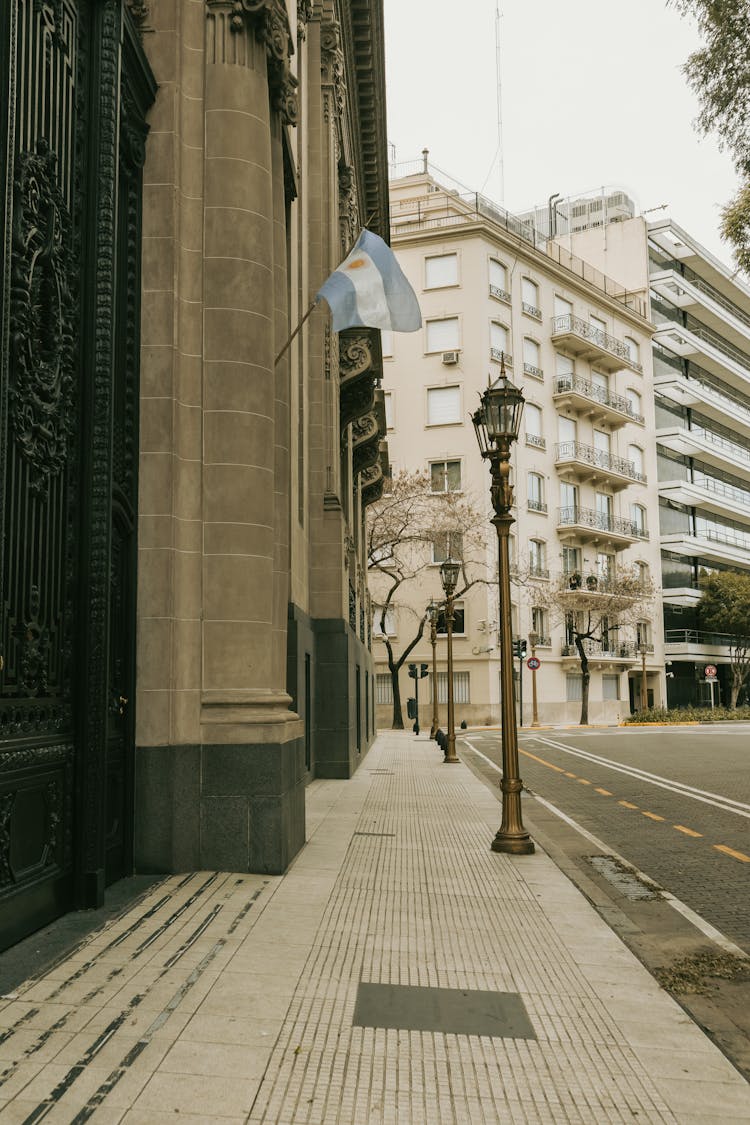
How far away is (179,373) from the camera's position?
8516 millimetres

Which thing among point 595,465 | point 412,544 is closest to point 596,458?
point 595,465

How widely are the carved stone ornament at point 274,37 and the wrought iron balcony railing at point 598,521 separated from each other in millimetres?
47769

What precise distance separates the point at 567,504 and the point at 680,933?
52296 millimetres

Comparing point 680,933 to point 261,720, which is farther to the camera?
Result: point 261,720

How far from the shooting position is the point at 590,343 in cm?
5962

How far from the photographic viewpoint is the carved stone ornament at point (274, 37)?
8.97 meters

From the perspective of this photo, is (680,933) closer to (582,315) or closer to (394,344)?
(394,344)

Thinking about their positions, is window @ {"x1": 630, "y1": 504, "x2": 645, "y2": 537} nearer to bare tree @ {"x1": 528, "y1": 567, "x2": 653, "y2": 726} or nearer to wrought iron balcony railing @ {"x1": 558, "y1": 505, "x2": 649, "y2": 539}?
wrought iron balcony railing @ {"x1": 558, "y1": 505, "x2": 649, "y2": 539}

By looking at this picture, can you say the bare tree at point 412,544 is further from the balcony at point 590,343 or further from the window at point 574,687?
the balcony at point 590,343

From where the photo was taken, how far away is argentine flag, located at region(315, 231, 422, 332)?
9.74m

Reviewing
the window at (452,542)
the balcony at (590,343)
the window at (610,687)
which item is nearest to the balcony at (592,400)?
the balcony at (590,343)

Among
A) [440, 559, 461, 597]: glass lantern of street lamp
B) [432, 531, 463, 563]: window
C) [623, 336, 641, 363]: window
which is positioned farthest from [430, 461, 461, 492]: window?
[440, 559, 461, 597]: glass lantern of street lamp

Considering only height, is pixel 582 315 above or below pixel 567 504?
above

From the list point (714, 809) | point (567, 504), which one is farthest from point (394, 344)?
point (714, 809)
